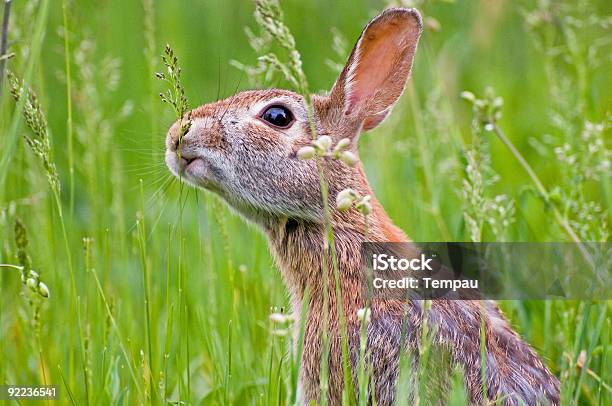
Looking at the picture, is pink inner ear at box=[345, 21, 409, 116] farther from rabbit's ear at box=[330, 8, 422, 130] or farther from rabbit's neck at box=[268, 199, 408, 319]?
rabbit's neck at box=[268, 199, 408, 319]

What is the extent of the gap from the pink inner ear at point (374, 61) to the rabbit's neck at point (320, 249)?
482mm

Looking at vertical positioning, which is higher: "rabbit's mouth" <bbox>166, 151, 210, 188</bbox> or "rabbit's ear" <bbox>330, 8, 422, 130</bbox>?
"rabbit's ear" <bbox>330, 8, 422, 130</bbox>

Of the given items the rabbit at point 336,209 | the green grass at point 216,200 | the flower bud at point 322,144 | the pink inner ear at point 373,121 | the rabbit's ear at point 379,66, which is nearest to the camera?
the flower bud at point 322,144

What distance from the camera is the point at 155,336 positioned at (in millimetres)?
4777

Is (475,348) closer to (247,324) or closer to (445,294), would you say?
(445,294)

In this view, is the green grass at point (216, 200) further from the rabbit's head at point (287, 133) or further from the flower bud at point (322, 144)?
the flower bud at point (322, 144)

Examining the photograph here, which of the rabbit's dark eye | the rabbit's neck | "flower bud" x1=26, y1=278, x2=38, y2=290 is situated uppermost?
the rabbit's dark eye

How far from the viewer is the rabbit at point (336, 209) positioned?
395 cm

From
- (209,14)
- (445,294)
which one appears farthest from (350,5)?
(445,294)

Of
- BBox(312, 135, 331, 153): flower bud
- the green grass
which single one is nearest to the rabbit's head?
the green grass

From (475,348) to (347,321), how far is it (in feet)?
1.68

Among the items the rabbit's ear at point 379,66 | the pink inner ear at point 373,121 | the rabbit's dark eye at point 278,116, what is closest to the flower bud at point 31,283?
the rabbit's dark eye at point 278,116

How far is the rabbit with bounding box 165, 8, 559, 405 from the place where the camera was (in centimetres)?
395

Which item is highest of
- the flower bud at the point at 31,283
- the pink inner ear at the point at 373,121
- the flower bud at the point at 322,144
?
the pink inner ear at the point at 373,121
